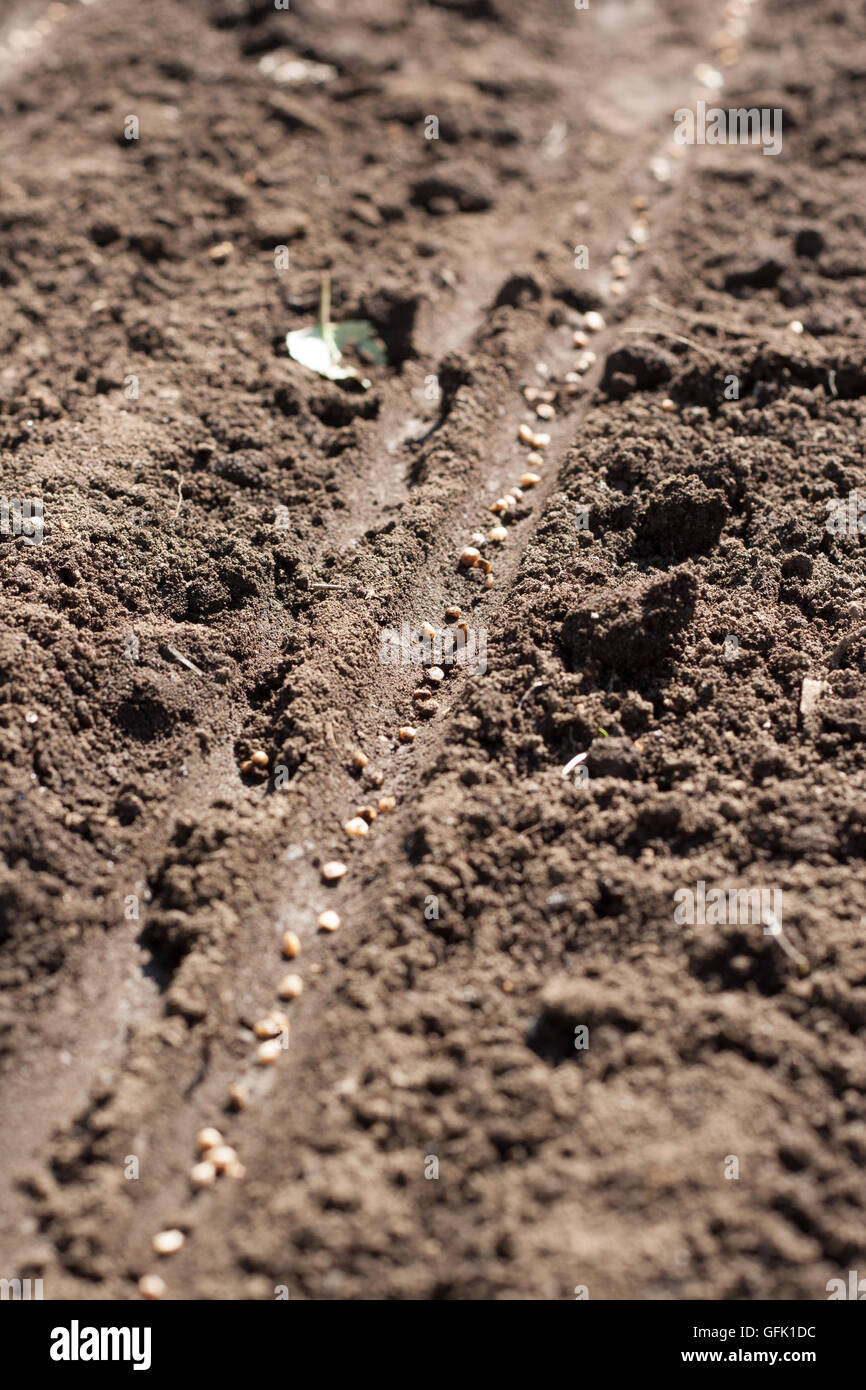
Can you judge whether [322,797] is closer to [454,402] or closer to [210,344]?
Result: [454,402]

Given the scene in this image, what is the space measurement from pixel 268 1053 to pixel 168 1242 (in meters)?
0.64

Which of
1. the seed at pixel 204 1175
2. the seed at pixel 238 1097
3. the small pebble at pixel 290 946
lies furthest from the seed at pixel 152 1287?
the small pebble at pixel 290 946

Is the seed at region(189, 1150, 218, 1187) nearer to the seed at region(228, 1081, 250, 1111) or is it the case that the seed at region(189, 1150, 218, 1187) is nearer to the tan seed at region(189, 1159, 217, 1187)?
the tan seed at region(189, 1159, 217, 1187)

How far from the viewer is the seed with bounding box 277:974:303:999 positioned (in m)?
3.77

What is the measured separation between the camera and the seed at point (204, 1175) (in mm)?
3402

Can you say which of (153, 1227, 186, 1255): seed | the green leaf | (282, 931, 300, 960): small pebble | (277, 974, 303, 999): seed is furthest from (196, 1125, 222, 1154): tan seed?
the green leaf

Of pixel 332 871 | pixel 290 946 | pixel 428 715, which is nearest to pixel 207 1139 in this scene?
pixel 290 946

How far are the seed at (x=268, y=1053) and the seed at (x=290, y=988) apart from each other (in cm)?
17

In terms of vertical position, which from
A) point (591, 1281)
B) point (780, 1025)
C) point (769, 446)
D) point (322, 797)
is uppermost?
point (769, 446)

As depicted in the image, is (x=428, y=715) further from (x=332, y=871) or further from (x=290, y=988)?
(x=290, y=988)

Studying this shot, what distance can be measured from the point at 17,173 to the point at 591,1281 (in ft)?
24.1

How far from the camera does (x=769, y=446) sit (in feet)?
17.7

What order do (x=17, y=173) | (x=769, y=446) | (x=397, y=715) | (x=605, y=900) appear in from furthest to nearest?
(x=17, y=173)
(x=769, y=446)
(x=397, y=715)
(x=605, y=900)

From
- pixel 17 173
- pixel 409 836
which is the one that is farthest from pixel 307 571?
pixel 17 173
